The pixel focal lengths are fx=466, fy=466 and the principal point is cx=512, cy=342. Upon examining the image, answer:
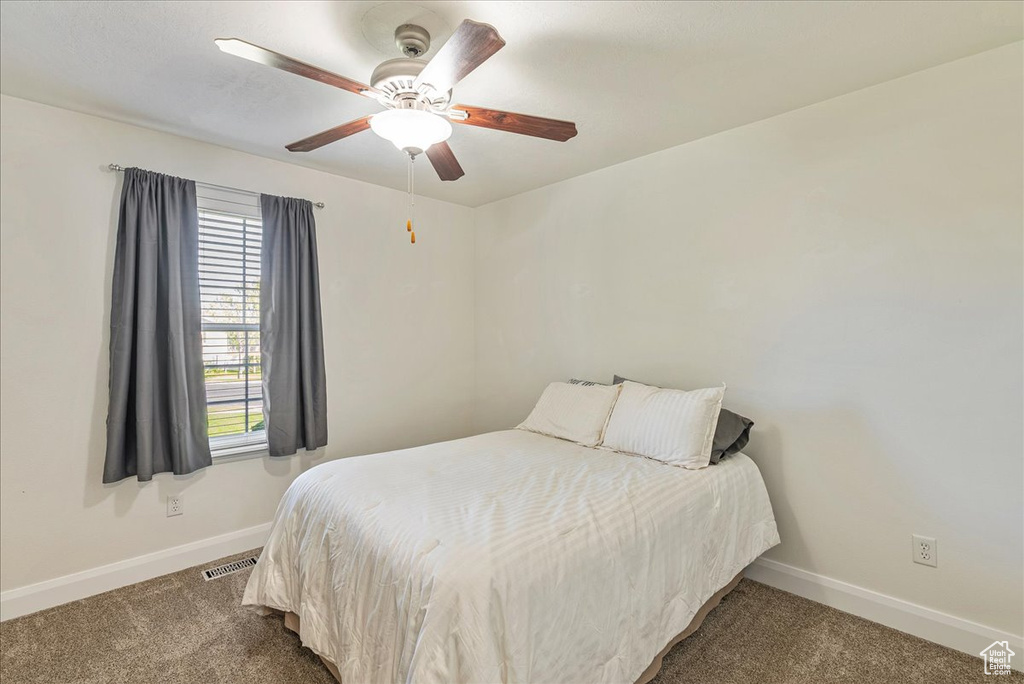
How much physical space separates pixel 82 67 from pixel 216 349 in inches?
56.6

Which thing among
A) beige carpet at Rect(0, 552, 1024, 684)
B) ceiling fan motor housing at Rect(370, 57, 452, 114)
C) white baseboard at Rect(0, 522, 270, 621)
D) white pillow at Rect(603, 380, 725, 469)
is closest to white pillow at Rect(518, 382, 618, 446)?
white pillow at Rect(603, 380, 725, 469)

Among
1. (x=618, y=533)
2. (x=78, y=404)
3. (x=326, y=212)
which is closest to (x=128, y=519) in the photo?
(x=78, y=404)

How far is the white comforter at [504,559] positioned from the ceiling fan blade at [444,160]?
1.37 metres

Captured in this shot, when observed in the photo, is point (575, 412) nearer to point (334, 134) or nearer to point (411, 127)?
point (411, 127)

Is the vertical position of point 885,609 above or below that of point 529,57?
below

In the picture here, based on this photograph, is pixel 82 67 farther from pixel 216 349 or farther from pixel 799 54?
pixel 799 54

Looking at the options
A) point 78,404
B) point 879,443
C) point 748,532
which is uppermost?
point 78,404

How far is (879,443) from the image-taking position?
212 cm

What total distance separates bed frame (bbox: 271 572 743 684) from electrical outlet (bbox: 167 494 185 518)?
926 mm

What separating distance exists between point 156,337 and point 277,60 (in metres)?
1.80

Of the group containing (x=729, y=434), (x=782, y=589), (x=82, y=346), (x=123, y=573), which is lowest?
(x=782, y=589)

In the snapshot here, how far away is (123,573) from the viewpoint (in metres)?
2.42

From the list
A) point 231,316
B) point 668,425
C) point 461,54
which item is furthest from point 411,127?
point 231,316

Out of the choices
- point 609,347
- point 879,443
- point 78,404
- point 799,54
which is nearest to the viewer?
point 799,54
